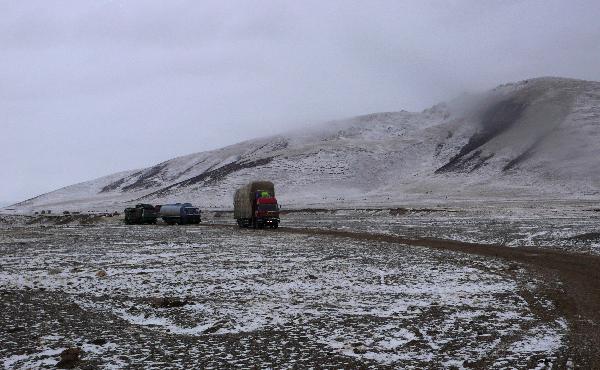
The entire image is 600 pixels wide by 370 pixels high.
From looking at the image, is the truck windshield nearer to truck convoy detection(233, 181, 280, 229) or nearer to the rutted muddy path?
truck convoy detection(233, 181, 280, 229)

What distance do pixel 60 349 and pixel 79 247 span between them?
21112 mm

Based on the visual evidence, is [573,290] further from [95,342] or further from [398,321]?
[95,342]

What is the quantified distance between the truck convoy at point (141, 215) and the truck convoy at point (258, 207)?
1687 centimetres

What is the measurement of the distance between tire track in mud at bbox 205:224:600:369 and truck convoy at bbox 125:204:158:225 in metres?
38.2

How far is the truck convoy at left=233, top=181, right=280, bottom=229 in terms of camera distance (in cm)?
4594

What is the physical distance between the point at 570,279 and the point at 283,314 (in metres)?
10.9

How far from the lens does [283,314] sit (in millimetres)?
10922

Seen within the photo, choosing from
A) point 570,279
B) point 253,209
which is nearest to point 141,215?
point 253,209

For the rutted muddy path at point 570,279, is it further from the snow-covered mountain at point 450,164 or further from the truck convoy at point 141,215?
the snow-covered mountain at point 450,164

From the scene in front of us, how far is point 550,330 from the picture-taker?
9.59 meters

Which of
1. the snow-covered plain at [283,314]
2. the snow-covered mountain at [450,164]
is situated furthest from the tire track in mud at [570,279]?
the snow-covered mountain at [450,164]

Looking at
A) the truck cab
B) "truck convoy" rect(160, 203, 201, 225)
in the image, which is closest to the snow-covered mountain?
"truck convoy" rect(160, 203, 201, 225)

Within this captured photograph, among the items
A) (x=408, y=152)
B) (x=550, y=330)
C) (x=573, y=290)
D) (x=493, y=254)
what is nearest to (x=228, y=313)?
(x=550, y=330)

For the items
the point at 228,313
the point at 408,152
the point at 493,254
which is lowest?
the point at 493,254
